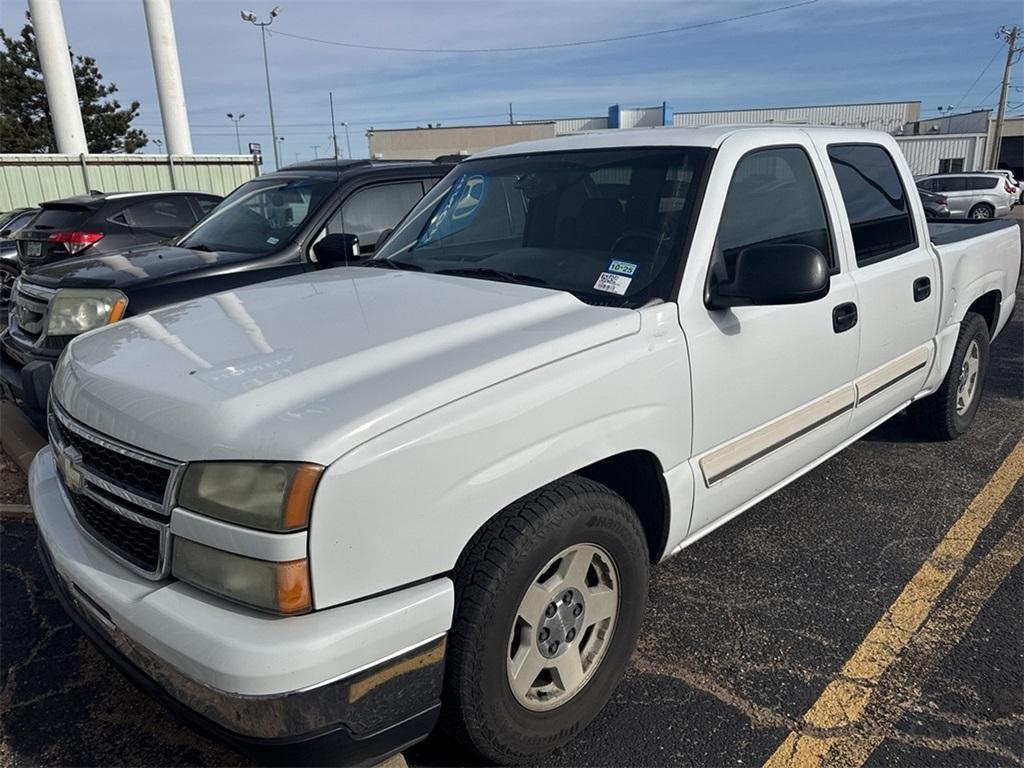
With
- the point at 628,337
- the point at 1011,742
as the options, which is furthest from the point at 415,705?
the point at 1011,742

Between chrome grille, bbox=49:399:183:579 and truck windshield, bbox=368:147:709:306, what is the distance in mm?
1406

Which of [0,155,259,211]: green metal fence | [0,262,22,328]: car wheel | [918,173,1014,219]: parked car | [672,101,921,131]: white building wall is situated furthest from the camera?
[672,101,921,131]: white building wall

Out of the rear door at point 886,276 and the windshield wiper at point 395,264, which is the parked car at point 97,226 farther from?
the rear door at point 886,276

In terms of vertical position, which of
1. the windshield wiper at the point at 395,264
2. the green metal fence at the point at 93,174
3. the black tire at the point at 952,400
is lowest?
the black tire at the point at 952,400

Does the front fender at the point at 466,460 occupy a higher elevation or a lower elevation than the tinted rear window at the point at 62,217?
lower

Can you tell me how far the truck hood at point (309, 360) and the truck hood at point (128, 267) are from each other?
6.82 feet

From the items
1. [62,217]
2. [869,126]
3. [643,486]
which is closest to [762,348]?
[643,486]

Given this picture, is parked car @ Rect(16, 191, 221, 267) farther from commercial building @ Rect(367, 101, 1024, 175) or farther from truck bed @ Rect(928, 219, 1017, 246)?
commercial building @ Rect(367, 101, 1024, 175)

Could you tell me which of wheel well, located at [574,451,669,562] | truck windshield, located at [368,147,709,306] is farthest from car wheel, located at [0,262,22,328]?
wheel well, located at [574,451,669,562]

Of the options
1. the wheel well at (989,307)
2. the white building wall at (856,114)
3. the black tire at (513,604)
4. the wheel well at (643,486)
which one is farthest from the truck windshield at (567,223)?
the white building wall at (856,114)

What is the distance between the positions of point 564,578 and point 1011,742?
1.47 metres

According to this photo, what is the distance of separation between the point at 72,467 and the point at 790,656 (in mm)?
2451

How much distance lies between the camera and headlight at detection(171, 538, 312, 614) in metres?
1.67

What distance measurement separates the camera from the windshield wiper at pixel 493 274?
2746 millimetres
